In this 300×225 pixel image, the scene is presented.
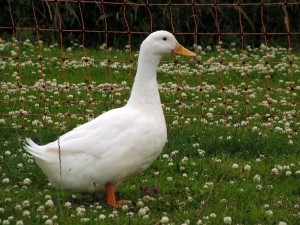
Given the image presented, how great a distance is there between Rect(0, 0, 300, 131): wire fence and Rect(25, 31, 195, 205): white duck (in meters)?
2.91

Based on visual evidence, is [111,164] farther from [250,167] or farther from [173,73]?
[173,73]

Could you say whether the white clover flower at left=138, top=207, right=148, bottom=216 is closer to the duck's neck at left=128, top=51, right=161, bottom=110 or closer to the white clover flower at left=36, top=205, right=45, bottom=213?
the white clover flower at left=36, top=205, right=45, bottom=213

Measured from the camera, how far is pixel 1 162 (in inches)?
322

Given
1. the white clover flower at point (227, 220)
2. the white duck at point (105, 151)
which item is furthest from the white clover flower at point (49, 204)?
the white clover flower at point (227, 220)

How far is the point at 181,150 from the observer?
358 inches

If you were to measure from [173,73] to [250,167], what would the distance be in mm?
5438

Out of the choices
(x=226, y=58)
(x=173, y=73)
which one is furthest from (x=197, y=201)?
(x=226, y=58)

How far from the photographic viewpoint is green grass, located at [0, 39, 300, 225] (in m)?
6.92

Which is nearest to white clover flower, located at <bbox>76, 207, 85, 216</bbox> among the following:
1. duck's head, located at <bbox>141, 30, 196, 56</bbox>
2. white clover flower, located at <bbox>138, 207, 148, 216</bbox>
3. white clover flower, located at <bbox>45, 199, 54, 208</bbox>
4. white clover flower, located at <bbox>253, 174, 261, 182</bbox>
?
white clover flower, located at <bbox>45, 199, 54, 208</bbox>

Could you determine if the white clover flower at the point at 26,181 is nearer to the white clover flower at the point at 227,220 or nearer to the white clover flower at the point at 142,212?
the white clover flower at the point at 142,212

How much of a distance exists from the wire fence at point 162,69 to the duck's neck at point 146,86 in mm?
2696

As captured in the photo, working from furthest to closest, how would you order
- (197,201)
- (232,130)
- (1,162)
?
1. (232,130)
2. (1,162)
3. (197,201)

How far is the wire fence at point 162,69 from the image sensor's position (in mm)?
10812

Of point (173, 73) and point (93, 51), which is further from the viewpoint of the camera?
point (93, 51)
